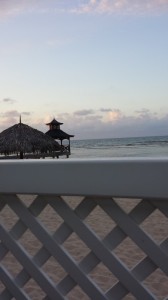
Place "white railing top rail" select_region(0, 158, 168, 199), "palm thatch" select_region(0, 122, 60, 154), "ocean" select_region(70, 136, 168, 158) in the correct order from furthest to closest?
"ocean" select_region(70, 136, 168, 158), "palm thatch" select_region(0, 122, 60, 154), "white railing top rail" select_region(0, 158, 168, 199)

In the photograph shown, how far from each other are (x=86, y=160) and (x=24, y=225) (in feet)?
0.99

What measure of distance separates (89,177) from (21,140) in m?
24.7

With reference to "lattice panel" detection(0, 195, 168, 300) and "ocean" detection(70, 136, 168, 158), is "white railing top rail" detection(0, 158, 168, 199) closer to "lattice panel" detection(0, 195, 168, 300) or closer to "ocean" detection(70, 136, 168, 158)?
"lattice panel" detection(0, 195, 168, 300)

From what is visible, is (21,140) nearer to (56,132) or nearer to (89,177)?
(56,132)

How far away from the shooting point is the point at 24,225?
124 cm

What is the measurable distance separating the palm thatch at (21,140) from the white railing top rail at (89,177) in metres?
24.3

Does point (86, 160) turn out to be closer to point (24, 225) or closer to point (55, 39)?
point (24, 225)

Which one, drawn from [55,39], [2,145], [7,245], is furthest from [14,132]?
[7,245]

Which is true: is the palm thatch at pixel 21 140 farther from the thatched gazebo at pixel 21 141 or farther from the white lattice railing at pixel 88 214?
the white lattice railing at pixel 88 214

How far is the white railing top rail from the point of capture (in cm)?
102

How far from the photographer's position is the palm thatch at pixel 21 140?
1000 inches

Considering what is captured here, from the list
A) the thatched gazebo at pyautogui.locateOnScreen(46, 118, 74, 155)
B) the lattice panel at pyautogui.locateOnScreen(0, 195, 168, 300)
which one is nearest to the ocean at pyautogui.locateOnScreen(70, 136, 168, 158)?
the thatched gazebo at pyautogui.locateOnScreen(46, 118, 74, 155)

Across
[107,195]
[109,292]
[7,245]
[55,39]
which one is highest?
[55,39]

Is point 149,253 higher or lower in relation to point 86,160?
lower
